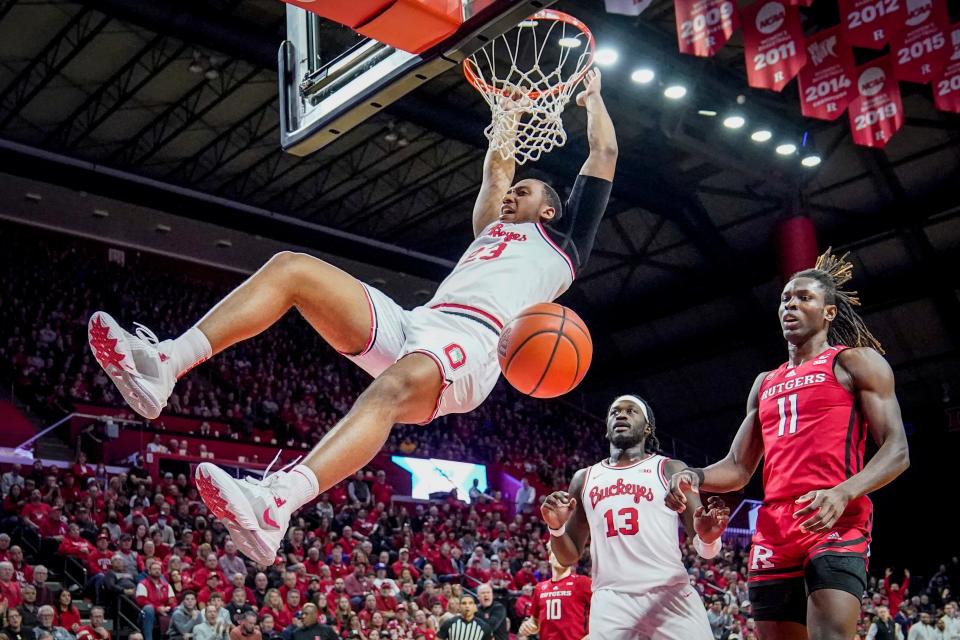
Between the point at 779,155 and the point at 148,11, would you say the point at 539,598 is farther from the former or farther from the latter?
the point at 779,155

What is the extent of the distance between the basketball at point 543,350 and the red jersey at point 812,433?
0.87m

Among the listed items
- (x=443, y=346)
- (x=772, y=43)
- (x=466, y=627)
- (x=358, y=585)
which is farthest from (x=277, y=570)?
(x=772, y=43)

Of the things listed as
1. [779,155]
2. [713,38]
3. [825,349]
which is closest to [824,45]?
[713,38]

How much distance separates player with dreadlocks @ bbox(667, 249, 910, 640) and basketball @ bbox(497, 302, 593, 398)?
691 mm

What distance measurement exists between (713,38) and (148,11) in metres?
8.31

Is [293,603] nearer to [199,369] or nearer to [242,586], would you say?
[242,586]

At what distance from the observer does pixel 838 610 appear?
11.8 feet

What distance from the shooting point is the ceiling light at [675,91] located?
17.6 meters

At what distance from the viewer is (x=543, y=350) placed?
4258mm

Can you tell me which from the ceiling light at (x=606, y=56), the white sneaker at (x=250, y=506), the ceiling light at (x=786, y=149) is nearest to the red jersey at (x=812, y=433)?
the white sneaker at (x=250, y=506)

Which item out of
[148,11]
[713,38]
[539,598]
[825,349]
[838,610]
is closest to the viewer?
[838,610]

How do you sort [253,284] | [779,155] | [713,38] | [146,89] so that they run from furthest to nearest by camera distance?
[779,155] < [146,89] < [713,38] < [253,284]

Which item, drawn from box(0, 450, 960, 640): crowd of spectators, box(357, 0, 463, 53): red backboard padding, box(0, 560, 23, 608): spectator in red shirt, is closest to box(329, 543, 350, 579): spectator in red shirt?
box(0, 450, 960, 640): crowd of spectators

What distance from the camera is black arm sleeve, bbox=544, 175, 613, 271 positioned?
4840 millimetres
